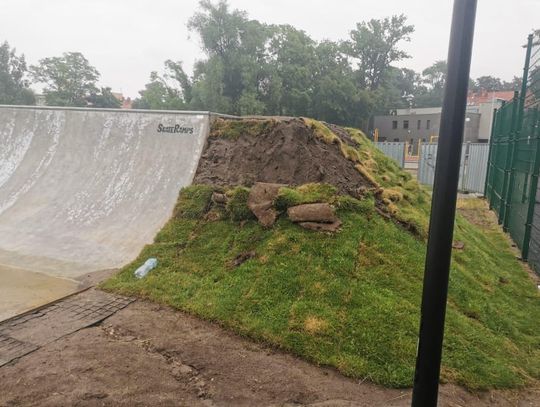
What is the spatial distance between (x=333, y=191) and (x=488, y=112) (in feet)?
134

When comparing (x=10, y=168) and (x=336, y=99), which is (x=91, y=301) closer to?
(x=10, y=168)

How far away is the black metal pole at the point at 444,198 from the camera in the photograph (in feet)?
5.53

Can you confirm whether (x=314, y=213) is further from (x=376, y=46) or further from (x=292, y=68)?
(x=376, y=46)

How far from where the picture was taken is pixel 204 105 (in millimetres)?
31156

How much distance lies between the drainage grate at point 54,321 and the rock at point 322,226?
92.7 inches

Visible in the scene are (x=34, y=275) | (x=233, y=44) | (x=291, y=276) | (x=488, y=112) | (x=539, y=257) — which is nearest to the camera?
(x=291, y=276)

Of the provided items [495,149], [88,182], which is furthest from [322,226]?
[495,149]

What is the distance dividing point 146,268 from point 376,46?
43.8 meters

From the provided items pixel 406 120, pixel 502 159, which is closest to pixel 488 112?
pixel 406 120

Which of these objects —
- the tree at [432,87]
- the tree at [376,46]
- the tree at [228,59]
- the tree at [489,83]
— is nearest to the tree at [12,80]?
the tree at [228,59]

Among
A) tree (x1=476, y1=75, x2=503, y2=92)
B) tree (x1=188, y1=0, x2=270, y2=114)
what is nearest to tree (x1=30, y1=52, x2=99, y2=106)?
tree (x1=188, y1=0, x2=270, y2=114)

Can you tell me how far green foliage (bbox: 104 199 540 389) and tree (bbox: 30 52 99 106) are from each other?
135ft

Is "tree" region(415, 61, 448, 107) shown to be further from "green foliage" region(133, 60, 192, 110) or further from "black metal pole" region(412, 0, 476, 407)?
"black metal pole" region(412, 0, 476, 407)

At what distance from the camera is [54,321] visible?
4328 millimetres
